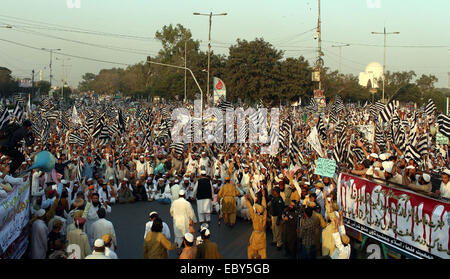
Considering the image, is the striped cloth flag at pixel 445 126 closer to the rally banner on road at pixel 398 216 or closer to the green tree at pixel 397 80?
the rally banner on road at pixel 398 216

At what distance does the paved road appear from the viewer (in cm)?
982

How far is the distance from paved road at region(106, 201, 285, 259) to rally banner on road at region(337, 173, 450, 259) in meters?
1.79

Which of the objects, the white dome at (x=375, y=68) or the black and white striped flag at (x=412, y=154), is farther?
the white dome at (x=375, y=68)

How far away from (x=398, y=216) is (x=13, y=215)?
5689 millimetres

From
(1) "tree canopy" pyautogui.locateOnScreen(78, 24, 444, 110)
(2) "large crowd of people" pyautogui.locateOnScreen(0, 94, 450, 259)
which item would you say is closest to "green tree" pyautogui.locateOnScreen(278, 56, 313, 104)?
(1) "tree canopy" pyautogui.locateOnScreen(78, 24, 444, 110)

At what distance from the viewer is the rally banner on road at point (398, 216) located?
6602 mm

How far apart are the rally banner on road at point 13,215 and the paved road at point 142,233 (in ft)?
6.87

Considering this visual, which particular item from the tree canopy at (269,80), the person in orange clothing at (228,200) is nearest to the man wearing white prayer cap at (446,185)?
the person in orange clothing at (228,200)

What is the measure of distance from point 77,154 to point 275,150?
22.0ft

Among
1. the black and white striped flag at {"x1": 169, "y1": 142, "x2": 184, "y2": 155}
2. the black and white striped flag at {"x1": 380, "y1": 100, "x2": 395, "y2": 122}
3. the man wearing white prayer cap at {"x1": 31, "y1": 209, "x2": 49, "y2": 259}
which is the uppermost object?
the black and white striped flag at {"x1": 380, "y1": 100, "x2": 395, "y2": 122}

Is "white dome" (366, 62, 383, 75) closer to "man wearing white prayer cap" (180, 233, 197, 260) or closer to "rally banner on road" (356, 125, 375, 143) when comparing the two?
"rally banner on road" (356, 125, 375, 143)

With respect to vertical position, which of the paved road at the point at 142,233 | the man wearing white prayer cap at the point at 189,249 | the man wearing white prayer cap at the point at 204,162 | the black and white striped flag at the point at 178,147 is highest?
the black and white striped flag at the point at 178,147

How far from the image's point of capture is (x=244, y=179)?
14.1m
